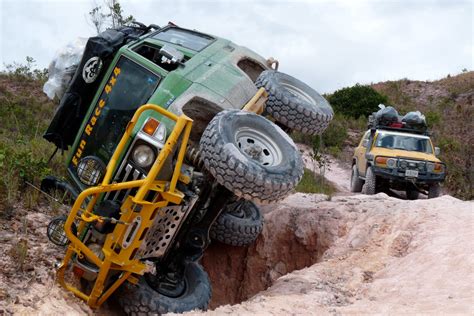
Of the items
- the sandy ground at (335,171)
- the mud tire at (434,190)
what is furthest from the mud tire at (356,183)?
the sandy ground at (335,171)

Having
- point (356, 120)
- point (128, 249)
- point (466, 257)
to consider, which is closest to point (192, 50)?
point (128, 249)

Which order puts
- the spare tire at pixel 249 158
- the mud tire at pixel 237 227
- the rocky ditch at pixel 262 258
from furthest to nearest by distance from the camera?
the rocky ditch at pixel 262 258 < the mud tire at pixel 237 227 < the spare tire at pixel 249 158

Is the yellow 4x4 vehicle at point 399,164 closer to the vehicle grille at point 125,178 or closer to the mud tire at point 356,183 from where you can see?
the mud tire at point 356,183

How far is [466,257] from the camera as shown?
201 inches

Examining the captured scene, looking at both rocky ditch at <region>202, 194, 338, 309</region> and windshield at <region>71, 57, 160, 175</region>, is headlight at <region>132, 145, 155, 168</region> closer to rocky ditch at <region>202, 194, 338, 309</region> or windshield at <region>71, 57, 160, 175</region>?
windshield at <region>71, 57, 160, 175</region>

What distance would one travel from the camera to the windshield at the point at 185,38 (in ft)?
19.8

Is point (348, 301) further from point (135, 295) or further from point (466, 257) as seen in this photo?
point (135, 295)

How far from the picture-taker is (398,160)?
1216cm

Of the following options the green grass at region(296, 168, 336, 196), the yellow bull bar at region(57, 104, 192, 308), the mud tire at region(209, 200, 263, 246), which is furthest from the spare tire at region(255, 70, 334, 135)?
the green grass at region(296, 168, 336, 196)

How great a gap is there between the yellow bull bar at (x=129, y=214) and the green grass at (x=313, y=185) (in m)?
6.58

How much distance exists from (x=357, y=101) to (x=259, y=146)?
22240mm

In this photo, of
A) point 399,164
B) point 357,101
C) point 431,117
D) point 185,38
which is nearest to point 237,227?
point 185,38

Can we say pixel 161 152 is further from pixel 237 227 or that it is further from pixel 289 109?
pixel 237 227

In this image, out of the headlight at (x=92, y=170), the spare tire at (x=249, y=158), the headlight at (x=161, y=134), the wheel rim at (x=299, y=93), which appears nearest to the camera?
the spare tire at (x=249, y=158)
